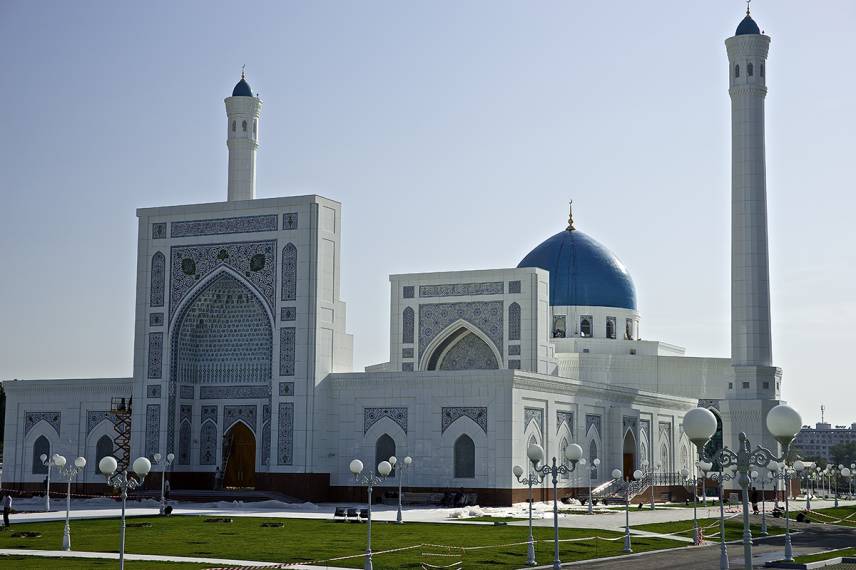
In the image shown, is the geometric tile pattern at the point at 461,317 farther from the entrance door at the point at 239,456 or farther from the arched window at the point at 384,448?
the entrance door at the point at 239,456

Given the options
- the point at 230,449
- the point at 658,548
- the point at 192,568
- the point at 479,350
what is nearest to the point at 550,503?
the point at 479,350

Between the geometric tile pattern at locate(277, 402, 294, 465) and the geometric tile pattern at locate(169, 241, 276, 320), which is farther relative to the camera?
the geometric tile pattern at locate(169, 241, 276, 320)

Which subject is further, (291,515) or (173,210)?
(173,210)

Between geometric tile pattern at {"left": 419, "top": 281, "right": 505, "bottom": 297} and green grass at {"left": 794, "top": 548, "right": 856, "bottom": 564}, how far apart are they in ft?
74.5

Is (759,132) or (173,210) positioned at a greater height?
(759,132)

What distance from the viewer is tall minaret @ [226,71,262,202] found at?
166 ft

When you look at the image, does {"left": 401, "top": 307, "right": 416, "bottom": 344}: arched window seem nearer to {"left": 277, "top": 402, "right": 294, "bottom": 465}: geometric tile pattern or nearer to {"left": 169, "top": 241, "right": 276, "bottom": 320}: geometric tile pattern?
{"left": 169, "top": 241, "right": 276, "bottom": 320}: geometric tile pattern

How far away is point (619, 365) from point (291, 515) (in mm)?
26246

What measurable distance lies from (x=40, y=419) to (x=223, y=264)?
10466 mm

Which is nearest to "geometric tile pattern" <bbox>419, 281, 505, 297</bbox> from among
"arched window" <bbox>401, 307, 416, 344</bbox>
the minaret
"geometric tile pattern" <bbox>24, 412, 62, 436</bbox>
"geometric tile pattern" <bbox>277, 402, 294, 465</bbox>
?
"arched window" <bbox>401, 307, 416, 344</bbox>

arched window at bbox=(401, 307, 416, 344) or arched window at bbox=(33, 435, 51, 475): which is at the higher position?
arched window at bbox=(401, 307, 416, 344)

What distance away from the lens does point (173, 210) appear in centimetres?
4716

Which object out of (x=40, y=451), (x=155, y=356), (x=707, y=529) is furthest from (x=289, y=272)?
(x=707, y=529)

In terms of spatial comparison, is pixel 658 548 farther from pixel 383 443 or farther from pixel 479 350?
pixel 479 350
